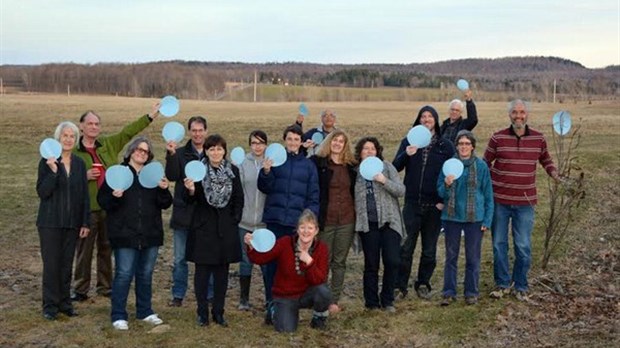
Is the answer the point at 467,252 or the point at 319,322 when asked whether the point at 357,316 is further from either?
the point at 467,252

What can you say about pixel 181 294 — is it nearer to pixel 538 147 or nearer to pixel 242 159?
pixel 242 159

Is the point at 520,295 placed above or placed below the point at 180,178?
below

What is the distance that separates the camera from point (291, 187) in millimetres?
6645

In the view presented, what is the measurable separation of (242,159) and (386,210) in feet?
5.21

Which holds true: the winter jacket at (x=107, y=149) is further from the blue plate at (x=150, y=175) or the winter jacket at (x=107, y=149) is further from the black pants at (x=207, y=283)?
the black pants at (x=207, y=283)

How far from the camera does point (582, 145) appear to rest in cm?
2695

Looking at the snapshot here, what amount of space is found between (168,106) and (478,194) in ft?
11.2

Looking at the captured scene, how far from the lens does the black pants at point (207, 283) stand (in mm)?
6465

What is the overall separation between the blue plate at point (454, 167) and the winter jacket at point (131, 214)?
9.09 ft

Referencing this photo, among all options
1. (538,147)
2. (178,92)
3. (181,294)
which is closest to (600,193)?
(538,147)

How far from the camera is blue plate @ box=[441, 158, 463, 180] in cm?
676

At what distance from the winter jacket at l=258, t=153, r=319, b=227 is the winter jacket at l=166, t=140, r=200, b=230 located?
0.79m

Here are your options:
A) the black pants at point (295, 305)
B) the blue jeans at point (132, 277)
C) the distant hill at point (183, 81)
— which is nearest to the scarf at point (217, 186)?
the blue jeans at point (132, 277)

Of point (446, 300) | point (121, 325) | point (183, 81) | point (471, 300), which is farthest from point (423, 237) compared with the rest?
point (183, 81)
